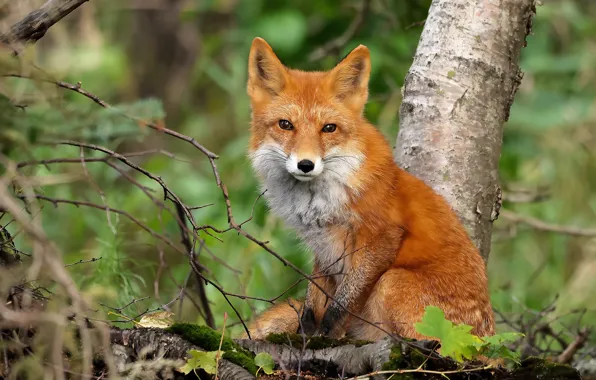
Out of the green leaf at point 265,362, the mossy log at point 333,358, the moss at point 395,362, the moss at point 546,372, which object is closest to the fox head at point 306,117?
the mossy log at point 333,358

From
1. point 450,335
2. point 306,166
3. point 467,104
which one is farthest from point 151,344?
point 467,104

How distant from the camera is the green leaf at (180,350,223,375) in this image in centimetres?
328

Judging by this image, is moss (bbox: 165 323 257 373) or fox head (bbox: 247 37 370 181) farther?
fox head (bbox: 247 37 370 181)

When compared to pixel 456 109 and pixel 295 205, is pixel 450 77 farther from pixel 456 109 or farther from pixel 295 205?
pixel 295 205

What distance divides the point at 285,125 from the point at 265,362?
2050 millimetres

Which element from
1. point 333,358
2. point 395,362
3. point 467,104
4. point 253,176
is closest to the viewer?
point 395,362

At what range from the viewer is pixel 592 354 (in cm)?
566

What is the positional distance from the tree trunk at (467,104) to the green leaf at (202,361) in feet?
7.99

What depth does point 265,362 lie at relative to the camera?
3.49 meters

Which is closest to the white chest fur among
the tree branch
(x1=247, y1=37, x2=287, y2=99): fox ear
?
(x1=247, y1=37, x2=287, y2=99): fox ear

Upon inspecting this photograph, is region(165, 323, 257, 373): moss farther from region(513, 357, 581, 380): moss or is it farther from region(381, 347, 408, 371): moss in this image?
region(513, 357, 581, 380): moss

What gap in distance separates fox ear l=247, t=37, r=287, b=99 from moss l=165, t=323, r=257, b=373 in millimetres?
2228

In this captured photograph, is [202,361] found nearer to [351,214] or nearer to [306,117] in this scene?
[351,214]

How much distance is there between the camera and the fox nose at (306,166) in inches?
189
